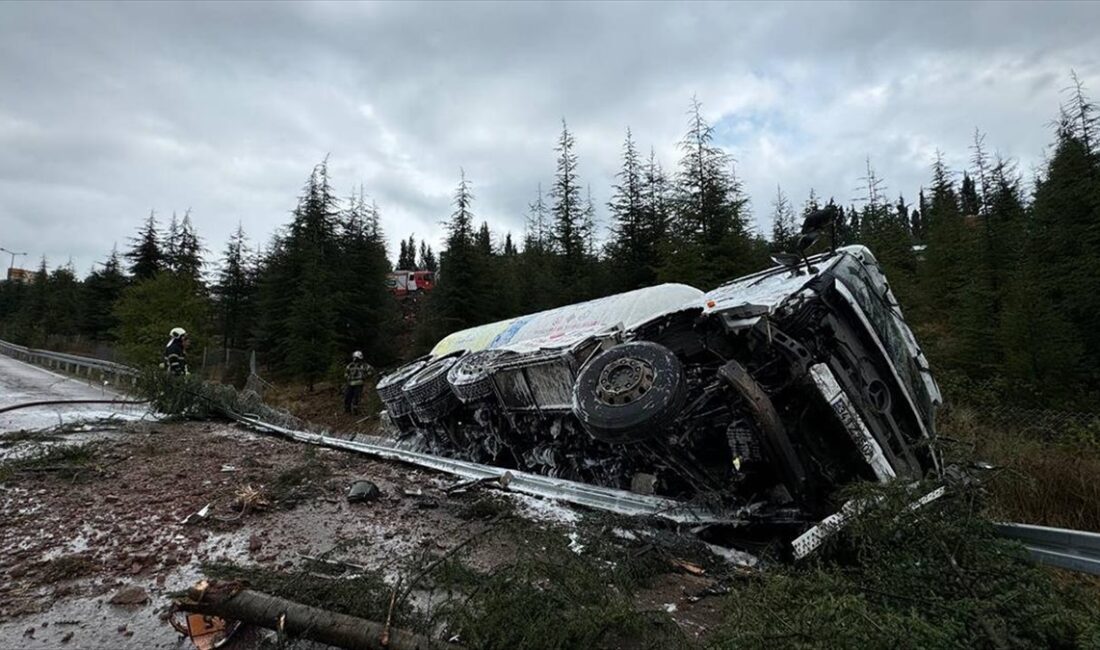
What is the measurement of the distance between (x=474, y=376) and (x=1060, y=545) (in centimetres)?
508

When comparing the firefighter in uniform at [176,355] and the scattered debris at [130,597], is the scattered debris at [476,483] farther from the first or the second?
the firefighter in uniform at [176,355]

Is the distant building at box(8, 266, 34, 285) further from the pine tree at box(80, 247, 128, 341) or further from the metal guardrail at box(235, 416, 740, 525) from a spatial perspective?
the metal guardrail at box(235, 416, 740, 525)

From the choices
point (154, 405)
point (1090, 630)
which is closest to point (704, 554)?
point (1090, 630)

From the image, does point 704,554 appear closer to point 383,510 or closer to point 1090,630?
point 1090,630

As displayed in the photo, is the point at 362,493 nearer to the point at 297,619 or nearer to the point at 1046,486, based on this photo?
the point at 297,619

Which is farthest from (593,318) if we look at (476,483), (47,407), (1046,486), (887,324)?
(47,407)

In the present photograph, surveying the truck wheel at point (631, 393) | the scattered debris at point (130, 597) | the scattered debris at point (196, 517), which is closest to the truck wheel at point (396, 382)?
the scattered debris at point (196, 517)

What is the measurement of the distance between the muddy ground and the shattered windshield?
211cm

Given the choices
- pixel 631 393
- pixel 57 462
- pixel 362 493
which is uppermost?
pixel 631 393

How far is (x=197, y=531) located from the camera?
352 cm

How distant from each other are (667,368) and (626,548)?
120cm

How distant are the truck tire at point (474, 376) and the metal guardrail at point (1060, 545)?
4.44m

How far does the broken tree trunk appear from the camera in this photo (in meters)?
1.95

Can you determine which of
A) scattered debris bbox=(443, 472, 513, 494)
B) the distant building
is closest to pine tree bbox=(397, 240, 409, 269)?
the distant building
